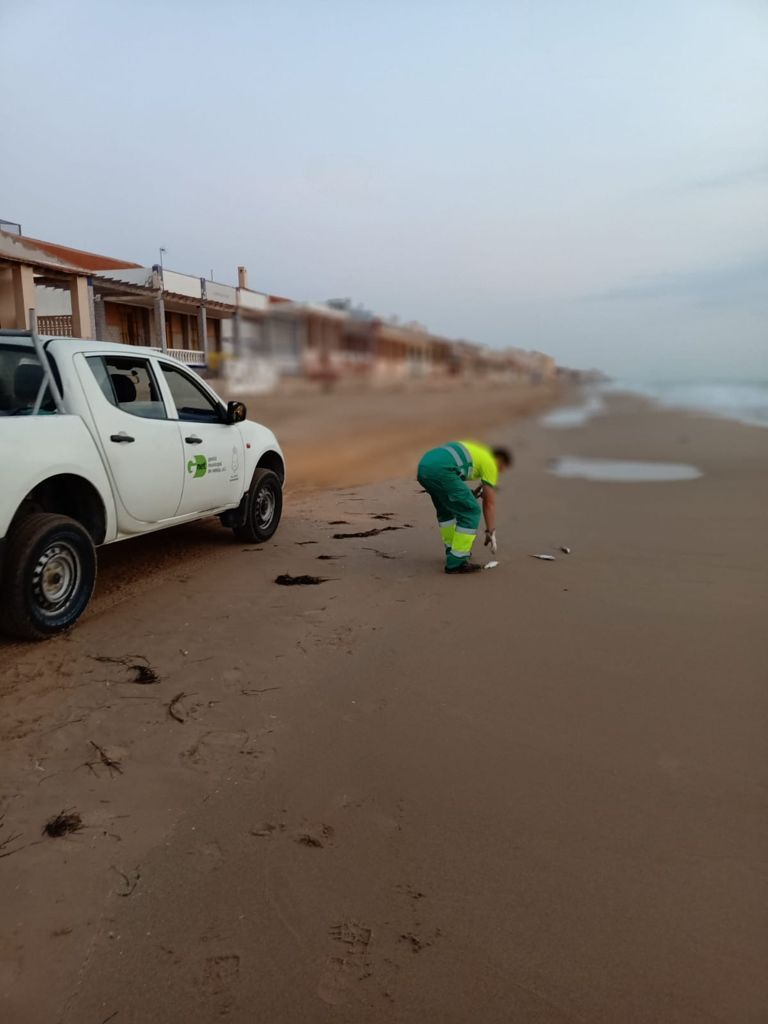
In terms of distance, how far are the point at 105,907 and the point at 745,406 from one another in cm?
3006

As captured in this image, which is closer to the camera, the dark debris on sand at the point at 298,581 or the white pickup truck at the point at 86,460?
the white pickup truck at the point at 86,460

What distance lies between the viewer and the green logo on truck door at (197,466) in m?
5.38

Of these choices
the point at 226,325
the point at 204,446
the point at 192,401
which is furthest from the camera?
the point at 226,325

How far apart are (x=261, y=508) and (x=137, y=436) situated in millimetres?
1913

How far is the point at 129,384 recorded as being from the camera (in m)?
4.99

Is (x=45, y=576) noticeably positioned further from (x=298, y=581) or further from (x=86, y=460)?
(x=298, y=581)

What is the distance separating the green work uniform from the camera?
5.61 m

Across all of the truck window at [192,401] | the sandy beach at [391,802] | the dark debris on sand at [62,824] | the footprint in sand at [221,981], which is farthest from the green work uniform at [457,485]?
the footprint in sand at [221,981]

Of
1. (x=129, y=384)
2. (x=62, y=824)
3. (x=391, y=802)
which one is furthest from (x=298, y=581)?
(x=62, y=824)

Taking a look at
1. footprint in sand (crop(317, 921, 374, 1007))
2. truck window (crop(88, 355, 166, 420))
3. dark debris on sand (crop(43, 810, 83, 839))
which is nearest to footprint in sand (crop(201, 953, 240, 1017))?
footprint in sand (crop(317, 921, 374, 1007))

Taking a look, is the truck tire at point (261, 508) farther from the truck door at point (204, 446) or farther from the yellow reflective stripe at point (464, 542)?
the yellow reflective stripe at point (464, 542)

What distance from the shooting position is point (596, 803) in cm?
261

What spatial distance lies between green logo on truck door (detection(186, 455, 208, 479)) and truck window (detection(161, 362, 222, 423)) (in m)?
0.39

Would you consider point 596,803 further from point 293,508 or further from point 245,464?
point 293,508
